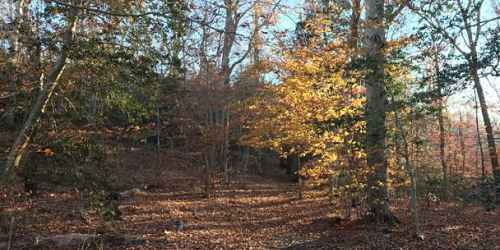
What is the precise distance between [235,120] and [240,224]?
543 centimetres

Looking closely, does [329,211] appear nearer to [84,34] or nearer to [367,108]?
[367,108]

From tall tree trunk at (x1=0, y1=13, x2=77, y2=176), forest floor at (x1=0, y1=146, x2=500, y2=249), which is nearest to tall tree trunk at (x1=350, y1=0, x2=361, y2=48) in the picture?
forest floor at (x1=0, y1=146, x2=500, y2=249)

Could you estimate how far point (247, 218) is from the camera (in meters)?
10.6

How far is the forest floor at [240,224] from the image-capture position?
736 cm

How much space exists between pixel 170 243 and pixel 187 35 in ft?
14.5

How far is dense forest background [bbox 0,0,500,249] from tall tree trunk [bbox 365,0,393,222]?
0.03 m

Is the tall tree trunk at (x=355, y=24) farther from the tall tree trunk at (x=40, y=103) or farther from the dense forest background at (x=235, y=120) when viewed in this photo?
the tall tree trunk at (x=40, y=103)

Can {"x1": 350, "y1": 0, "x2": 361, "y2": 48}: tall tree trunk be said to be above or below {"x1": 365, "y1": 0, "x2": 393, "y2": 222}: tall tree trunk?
above

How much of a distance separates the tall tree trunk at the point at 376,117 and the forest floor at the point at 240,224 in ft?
1.82

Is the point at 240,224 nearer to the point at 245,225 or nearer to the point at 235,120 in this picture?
the point at 245,225

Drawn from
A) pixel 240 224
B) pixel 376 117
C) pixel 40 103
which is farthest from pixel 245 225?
pixel 40 103

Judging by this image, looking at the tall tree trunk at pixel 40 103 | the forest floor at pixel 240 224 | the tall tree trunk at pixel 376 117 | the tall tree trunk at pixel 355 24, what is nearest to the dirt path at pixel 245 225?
the forest floor at pixel 240 224

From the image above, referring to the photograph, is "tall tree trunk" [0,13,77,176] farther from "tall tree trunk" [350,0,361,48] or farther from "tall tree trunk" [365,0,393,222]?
"tall tree trunk" [350,0,361,48]

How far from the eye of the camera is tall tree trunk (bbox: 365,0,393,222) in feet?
22.9
